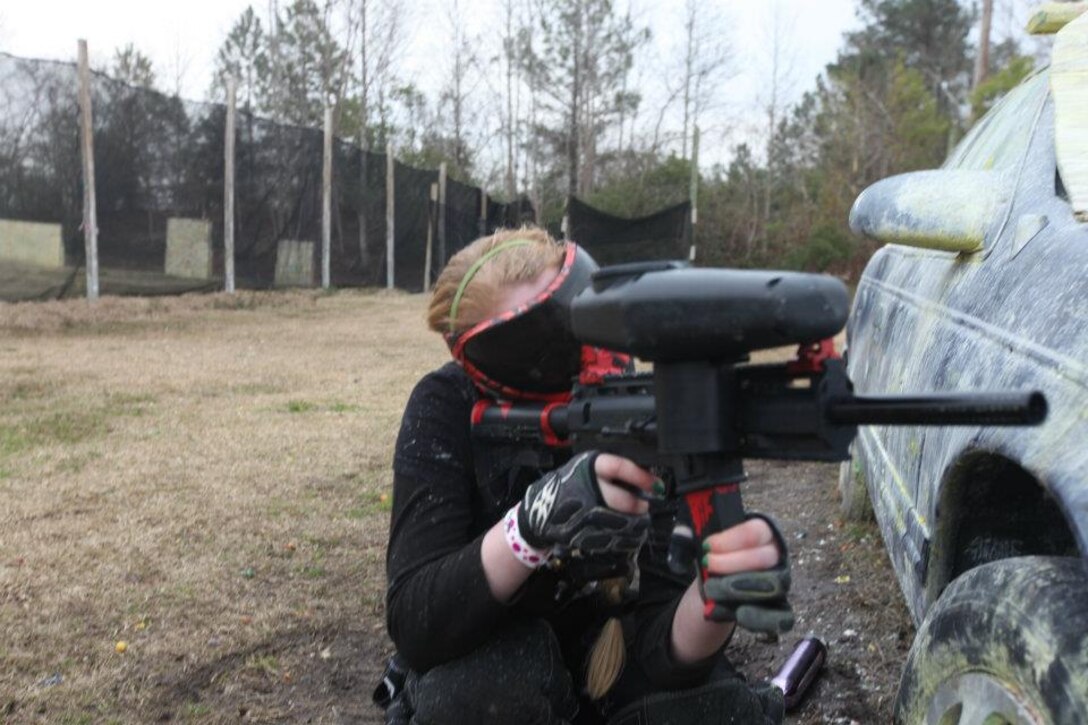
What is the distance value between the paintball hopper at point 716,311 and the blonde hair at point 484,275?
24.7 inches

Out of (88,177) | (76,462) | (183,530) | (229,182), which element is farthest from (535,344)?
(229,182)

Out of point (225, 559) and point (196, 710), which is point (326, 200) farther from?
point (196, 710)

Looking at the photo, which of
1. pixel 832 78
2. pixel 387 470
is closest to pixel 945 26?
pixel 832 78

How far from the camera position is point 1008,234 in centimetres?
211

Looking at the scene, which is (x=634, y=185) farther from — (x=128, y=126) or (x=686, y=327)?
(x=686, y=327)

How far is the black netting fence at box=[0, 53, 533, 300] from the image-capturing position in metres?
11.0

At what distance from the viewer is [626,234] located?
66.7ft

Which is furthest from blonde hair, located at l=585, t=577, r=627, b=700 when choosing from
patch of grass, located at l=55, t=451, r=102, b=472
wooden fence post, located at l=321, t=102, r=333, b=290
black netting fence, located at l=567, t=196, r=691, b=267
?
black netting fence, located at l=567, t=196, r=691, b=267

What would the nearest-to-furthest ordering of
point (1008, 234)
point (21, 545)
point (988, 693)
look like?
point (988, 693) < point (1008, 234) < point (21, 545)

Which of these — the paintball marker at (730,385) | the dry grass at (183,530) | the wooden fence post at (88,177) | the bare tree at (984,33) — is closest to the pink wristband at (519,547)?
the paintball marker at (730,385)

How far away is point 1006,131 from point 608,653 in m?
1.84

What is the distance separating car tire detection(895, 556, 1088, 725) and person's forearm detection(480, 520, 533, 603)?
70 cm

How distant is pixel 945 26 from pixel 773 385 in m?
42.7

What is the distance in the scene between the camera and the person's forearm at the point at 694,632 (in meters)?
1.98
